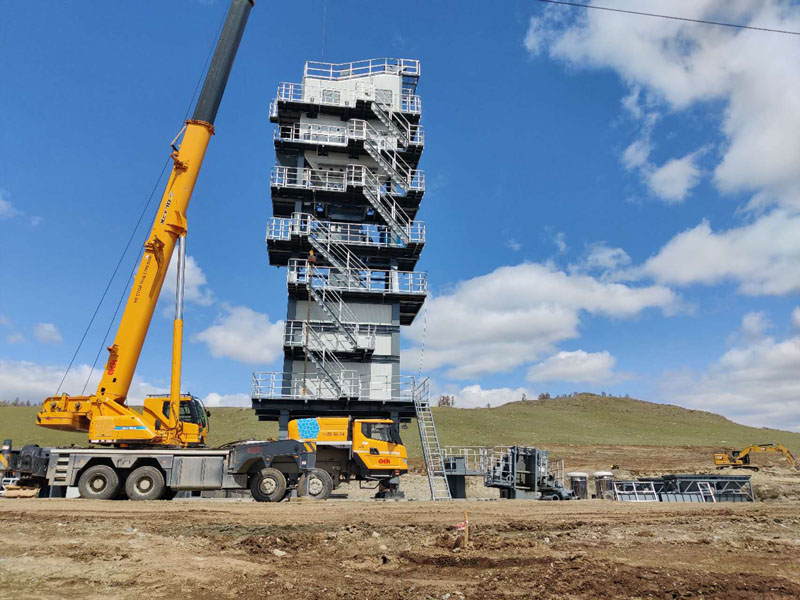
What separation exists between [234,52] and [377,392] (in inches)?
675

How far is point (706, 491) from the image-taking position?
80.9 ft

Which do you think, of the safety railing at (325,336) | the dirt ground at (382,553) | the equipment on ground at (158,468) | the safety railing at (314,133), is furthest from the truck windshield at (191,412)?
the safety railing at (314,133)

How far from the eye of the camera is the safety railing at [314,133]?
34.1 metres

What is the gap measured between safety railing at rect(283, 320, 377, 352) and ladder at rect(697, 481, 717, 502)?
53.1 feet

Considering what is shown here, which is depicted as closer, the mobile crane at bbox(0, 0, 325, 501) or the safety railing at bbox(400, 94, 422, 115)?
the mobile crane at bbox(0, 0, 325, 501)

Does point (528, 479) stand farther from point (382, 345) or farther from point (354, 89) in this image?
point (354, 89)

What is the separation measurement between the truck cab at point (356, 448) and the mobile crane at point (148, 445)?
7.09 ft

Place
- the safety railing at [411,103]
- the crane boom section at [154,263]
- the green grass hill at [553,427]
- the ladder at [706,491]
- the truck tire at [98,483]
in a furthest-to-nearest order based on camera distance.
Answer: the green grass hill at [553,427]
the safety railing at [411,103]
the ladder at [706,491]
the crane boom section at [154,263]
the truck tire at [98,483]

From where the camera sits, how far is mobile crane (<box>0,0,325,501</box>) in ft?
62.1

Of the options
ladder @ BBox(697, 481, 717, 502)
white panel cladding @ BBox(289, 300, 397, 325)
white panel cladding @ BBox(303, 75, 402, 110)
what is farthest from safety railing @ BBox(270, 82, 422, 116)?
ladder @ BBox(697, 481, 717, 502)

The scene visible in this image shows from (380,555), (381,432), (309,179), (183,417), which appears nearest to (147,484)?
(183,417)

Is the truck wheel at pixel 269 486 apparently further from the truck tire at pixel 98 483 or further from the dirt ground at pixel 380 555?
the truck tire at pixel 98 483

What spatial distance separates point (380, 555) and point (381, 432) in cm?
1291

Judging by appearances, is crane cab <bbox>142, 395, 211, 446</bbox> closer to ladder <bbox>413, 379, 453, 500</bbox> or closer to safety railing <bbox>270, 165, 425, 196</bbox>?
ladder <bbox>413, 379, 453, 500</bbox>
